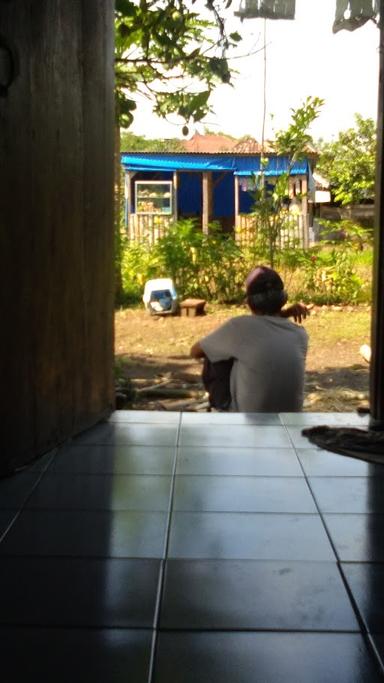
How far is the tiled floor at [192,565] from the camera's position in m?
1.70

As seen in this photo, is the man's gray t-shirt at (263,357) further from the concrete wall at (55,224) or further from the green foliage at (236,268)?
the green foliage at (236,268)

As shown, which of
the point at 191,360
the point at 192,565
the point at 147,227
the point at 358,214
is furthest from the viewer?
the point at 358,214

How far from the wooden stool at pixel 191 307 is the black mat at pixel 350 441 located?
786 centimetres

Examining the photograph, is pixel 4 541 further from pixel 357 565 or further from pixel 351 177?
pixel 351 177

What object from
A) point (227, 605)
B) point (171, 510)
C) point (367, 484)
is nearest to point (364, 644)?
point (227, 605)

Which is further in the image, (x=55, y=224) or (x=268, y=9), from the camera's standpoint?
(x=268, y=9)

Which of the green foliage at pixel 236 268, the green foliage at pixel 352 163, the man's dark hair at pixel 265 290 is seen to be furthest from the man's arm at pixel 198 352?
the green foliage at pixel 352 163

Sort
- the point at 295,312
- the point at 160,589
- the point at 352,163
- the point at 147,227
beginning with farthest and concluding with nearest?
the point at 352,163 → the point at 147,227 → the point at 295,312 → the point at 160,589

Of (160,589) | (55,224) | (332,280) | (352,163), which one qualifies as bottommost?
(160,589)

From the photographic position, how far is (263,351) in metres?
4.29

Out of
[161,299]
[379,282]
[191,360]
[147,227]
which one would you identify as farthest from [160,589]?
[147,227]

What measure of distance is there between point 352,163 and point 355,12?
12587 millimetres

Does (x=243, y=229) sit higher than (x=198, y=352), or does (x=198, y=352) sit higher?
(x=243, y=229)

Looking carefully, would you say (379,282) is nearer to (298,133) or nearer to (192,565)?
(192,565)
